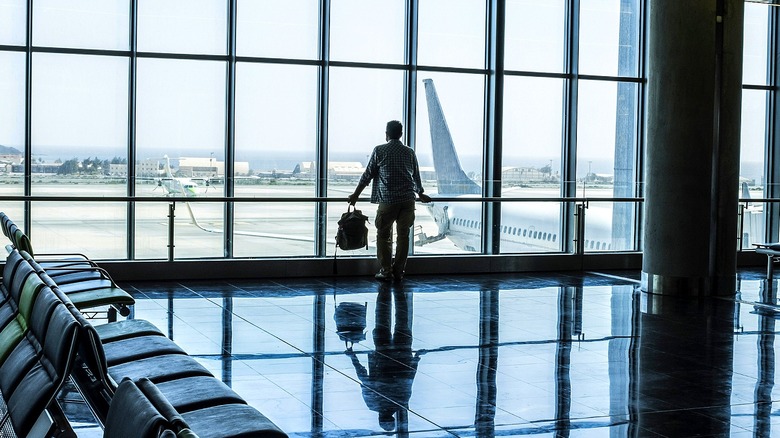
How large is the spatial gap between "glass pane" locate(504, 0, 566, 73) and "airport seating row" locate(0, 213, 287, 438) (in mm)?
9586

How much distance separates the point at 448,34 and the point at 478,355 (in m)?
7.22

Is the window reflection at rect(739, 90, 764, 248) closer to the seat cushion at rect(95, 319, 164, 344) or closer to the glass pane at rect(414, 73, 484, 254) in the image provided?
the glass pane at rect(414, 73, 484, 254)

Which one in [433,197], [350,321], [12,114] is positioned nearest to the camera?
[350,321]

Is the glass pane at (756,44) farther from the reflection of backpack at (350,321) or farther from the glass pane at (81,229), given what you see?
the glass pane at (81,229)

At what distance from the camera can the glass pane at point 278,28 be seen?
497 inches

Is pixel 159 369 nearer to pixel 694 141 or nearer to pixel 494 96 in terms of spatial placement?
pixel 694 141

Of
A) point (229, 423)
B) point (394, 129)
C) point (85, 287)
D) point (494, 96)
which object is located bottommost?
point (229, 423)

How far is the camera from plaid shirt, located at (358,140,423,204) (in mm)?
11266

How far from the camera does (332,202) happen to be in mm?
12234

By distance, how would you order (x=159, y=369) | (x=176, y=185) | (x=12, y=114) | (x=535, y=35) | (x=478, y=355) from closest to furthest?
(x=159, y=369) < (x=478, y=355) < (x=12, y=114) < (x=176, y=185) < (x=535, y=35)

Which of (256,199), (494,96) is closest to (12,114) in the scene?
(256,199)

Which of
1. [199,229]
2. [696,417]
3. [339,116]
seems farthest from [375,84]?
[696,417]

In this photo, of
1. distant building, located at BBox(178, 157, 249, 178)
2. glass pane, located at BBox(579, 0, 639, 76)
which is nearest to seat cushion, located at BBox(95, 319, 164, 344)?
distant building, located at BBox(178, 157, 249, 178)

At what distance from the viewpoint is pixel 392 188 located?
1128 cm
